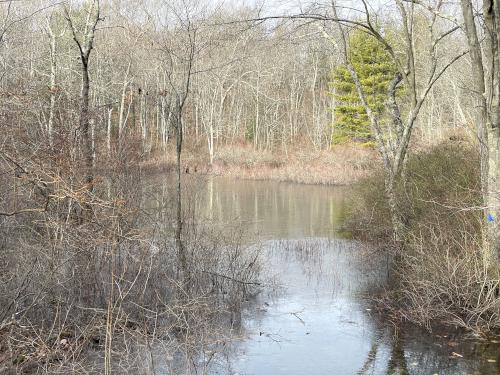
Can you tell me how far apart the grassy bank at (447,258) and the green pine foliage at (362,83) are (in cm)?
2035

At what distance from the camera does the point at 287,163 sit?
3744 centimetres

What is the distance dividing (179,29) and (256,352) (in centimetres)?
683

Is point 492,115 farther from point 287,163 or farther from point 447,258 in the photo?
point 287,163

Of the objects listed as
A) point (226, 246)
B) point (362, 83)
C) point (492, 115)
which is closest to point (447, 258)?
point (492, 115)

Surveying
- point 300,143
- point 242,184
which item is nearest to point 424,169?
point 242,184

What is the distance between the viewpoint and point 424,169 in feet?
49.5

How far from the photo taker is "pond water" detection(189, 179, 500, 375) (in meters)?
8.27

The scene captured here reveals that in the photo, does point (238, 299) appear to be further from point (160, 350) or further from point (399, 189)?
point (399, 189)

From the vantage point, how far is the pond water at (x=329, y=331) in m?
8.27

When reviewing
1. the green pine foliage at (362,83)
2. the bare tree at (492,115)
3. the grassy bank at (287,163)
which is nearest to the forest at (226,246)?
the bare tree at (492,115)

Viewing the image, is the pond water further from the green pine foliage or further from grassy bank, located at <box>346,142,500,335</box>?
the green pine foliage

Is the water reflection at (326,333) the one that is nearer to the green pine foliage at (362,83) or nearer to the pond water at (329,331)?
the pond water at (329,331)

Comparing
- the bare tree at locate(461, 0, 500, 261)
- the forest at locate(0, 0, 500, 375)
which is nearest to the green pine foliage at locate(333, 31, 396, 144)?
the forest at locate(0, 0, 500, 375)

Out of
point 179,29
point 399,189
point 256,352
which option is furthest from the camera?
point 399,189
